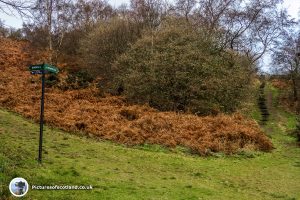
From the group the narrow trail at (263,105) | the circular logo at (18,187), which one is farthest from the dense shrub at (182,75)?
the circular logo at (18,187)

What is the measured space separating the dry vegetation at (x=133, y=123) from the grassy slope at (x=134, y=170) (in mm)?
935

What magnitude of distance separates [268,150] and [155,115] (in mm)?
5531

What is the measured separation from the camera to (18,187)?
6918 millimetres

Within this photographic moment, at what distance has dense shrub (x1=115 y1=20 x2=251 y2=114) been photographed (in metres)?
22.0

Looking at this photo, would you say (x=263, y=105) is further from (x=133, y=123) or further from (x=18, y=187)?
(x=18, y=187)

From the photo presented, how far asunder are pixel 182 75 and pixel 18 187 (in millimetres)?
15617

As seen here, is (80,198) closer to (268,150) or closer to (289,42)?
(268,150)

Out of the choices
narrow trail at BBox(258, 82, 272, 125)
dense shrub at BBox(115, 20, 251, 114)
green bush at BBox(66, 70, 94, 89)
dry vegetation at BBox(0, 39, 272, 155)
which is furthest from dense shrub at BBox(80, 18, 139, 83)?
narrow trail at BBox(258, 82, 272, 125)

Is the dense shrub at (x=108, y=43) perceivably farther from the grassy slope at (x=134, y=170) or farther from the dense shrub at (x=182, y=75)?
the grassy slope at (x=134, y=170)

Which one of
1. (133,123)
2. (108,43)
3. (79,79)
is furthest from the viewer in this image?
(108,43)

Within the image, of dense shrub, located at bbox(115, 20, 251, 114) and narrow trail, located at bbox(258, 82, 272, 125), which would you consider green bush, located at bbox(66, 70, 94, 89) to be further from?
narrow trail, located at bbox(258, 82, 272, 125)

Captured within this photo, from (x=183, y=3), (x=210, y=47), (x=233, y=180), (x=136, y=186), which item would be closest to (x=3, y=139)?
(x=136, y=186)

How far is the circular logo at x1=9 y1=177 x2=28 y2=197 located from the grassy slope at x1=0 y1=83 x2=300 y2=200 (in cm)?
14

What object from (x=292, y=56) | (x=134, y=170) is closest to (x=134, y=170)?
(x=134, y=170)
